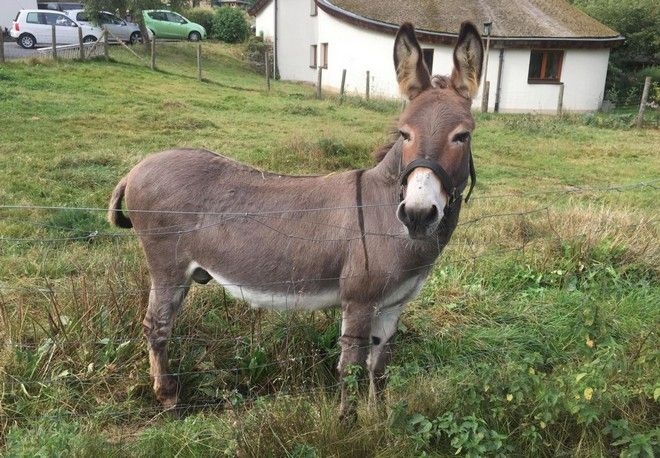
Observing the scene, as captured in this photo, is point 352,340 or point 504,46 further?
point 504,46

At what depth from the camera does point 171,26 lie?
28969 mm

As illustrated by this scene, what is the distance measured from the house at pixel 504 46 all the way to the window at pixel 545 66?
0.03 m

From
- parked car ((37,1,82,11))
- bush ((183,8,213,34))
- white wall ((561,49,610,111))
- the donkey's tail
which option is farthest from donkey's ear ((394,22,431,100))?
parked car ((37,1,82,11))

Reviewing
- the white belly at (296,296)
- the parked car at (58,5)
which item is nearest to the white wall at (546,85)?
the white belly at (296,296)

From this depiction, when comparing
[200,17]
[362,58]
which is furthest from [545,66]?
[200,17]

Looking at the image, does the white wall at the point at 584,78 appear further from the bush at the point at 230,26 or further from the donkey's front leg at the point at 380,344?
the donkey's front leg at the point at 380,344

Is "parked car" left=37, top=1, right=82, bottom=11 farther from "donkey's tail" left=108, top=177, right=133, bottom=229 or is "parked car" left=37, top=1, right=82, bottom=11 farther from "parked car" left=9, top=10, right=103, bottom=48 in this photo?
"donkey's tail" left=108, top=177, right=133, bottom=229

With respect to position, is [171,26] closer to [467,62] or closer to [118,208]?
[118,208]

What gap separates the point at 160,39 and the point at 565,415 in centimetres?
2989

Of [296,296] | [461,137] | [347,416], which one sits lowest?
[347,416]

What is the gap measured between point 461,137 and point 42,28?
2550 centimetres

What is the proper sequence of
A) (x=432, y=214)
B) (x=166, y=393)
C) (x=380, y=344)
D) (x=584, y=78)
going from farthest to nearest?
(x=584, y=78) < (x=166, y=393) < (x=380, y=344) < (x=432, y=214)

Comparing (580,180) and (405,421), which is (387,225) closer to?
(405,421)

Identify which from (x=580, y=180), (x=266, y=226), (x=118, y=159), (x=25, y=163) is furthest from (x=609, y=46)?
(x=266, y=226)
